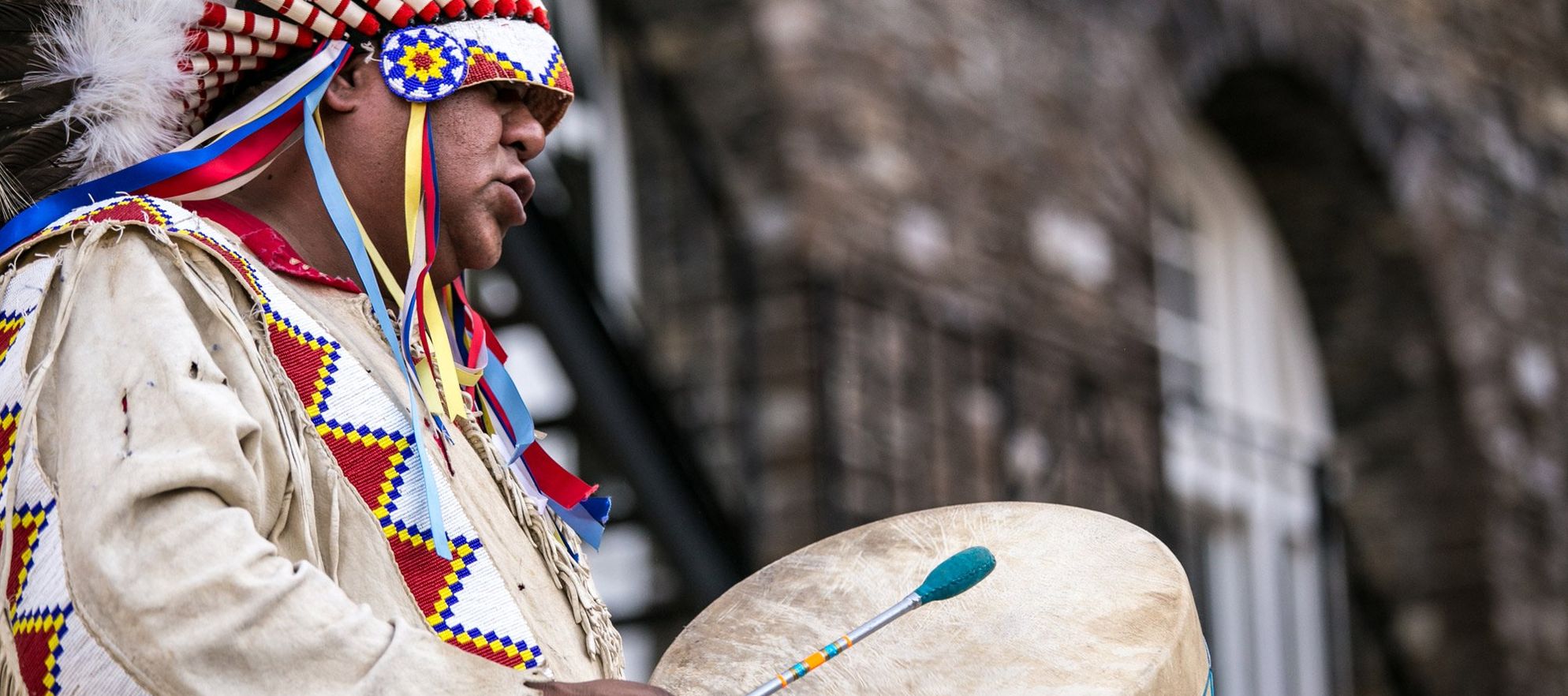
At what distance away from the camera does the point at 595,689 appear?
1888mm

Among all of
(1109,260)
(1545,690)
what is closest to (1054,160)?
(1109,260)

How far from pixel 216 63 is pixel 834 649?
884 millimetres

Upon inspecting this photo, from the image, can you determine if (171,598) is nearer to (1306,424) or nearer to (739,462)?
(739,462)

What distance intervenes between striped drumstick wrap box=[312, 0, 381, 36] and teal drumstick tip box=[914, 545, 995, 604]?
2.71ft

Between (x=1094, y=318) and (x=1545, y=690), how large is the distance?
8.38 feet

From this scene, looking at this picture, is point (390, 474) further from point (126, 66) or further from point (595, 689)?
point (126, 66)

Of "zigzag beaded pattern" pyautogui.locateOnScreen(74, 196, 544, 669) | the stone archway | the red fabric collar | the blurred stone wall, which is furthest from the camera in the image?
the stone archway

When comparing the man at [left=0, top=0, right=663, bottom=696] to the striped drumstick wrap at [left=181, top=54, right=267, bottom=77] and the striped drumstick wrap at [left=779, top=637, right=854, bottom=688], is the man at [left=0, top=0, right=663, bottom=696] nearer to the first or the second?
the striped drumstick wrap at [left=181, top=54, right=267, bottom=77]

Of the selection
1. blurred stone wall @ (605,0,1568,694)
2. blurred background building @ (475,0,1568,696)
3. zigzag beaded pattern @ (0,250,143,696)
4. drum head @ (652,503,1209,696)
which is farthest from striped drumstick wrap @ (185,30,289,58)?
blurred stone wall @ (605,0,1568,694)

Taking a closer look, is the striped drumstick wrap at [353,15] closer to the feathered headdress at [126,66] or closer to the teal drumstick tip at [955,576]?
the feathered headdress at [126,66]

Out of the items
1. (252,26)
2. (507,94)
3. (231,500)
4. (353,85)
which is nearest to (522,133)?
(507,94)

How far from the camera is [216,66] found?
7.64 feet

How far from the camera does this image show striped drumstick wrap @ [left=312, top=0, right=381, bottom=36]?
2.36 meters

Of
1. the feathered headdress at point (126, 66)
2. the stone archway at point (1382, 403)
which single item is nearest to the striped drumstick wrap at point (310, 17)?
the feathered headdress at point (126, 66)
